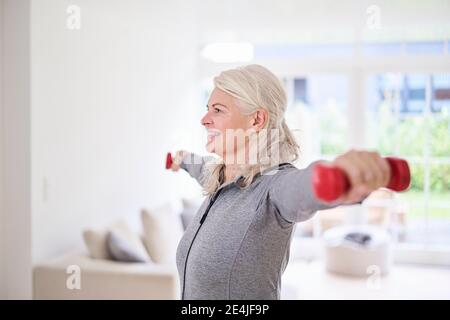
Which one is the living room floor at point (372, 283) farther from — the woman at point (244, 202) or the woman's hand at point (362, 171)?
the woman's hand at point (362, 171)

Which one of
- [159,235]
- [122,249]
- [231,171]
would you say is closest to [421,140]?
[159,235]

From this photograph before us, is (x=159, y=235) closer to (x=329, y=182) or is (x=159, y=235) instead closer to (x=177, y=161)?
(x=177, y=161)

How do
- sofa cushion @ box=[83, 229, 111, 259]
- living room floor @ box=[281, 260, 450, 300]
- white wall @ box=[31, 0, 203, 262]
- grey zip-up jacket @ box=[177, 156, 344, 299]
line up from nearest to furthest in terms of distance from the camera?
grey zip-up jacket @ box=[177, 156, 344, 299] < white wall @ box=[31, 0, 203, 262] < sofa cushion @ box=[83, 229, 111, 259] < living room floor @ box=[281, 260, 450, 300]

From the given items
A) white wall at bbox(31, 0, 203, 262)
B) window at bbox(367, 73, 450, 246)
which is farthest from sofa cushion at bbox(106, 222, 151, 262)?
window at bbox(367, 73, 450, 246)

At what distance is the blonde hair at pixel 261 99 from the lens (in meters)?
1.20

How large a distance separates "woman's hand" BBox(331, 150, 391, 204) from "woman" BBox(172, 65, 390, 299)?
21 cm

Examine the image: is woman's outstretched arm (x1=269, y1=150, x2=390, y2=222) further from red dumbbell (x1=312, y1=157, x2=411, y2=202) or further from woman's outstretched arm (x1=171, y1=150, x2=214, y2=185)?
woman's outstretched arm (x1=171, y1=150, x2=214, y2=185)

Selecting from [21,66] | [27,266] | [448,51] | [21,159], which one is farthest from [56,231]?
[448,51]

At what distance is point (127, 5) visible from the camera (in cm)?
384

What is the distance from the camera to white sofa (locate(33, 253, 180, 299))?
3.05 meters

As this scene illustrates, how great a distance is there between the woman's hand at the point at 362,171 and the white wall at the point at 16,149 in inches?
99.8

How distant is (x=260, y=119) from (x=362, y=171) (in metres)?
0.42
